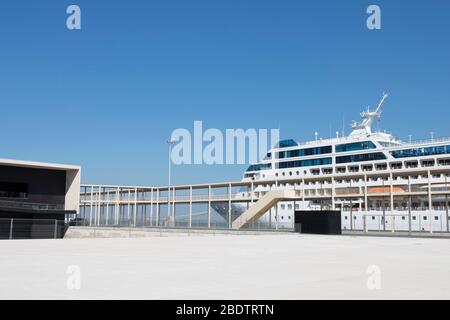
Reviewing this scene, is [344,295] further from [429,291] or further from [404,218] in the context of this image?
[404,218]

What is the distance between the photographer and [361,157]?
6862 centimetres

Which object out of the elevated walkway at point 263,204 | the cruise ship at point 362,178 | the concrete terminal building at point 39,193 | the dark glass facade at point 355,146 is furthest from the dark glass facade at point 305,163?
the concrete terminal building at point 39,193

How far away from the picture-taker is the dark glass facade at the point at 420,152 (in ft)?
193

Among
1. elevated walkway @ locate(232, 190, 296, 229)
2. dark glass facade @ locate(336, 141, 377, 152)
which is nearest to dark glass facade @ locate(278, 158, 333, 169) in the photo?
dark glass facade @ locate(336, 141, 377, 152)

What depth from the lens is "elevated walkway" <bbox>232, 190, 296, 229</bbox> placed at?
51.0 meters

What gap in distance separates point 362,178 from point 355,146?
9860 mm

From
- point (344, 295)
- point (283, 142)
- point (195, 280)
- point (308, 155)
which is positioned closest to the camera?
point (344, 295)

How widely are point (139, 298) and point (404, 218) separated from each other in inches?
2074

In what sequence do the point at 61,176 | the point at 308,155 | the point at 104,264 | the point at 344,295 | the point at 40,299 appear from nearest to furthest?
the point at 40,299
the point at 344,295
the point at 104,264
the point at 61,176
the point at 308,155

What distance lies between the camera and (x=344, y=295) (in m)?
7.56

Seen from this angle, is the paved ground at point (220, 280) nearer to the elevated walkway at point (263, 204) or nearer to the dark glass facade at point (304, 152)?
the elevated walkway at point (263, 204)

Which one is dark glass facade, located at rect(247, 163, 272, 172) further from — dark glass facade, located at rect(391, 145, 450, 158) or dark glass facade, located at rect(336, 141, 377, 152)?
dark glass facade, located at rect(391, 145, 450, 158)

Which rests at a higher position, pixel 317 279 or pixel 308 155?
pixel 308 155

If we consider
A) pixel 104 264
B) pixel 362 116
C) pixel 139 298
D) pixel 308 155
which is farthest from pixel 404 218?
pixel 139 298
